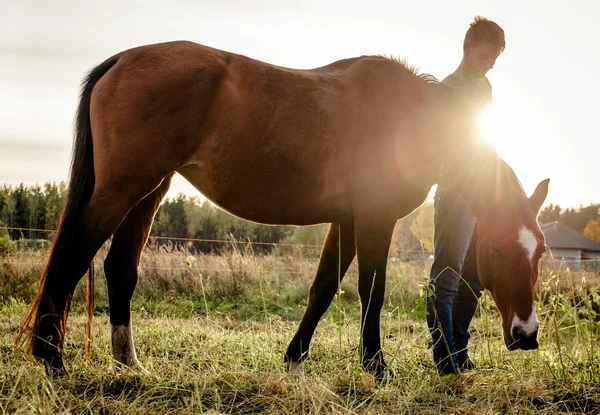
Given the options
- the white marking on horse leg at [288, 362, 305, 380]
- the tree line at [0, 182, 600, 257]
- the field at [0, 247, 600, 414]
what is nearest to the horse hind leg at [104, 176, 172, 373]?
the field at [0, 247, 600, 414]

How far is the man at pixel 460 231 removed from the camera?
3.78m

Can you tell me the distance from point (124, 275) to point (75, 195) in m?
0.70

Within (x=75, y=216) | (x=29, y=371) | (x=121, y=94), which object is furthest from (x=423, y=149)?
(x=29, y=371)

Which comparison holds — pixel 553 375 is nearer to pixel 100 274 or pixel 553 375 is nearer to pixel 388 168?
pixel 388 168

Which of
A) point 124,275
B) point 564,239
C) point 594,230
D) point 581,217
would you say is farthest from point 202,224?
point 581,217

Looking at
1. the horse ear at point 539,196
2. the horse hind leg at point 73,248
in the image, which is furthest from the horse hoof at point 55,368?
the horse ear at point 539,196

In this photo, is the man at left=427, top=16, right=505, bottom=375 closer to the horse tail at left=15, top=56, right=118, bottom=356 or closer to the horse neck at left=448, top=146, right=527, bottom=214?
the horse neck at left=448, top=146, right=527, bottom=214

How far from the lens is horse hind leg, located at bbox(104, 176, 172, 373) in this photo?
132 inches

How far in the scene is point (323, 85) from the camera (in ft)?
11.1

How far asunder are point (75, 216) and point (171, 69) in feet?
3.53

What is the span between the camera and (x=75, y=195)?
3047mm

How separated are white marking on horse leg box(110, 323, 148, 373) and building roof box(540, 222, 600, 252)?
56.7m

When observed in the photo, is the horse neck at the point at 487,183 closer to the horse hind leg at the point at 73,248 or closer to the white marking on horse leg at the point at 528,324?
the white marking on horse leg at the point at 528,324

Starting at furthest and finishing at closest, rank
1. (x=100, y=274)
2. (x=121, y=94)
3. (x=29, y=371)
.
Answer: (x=100, y=274)
(x=121, y=94)
(x=29, y=371)
